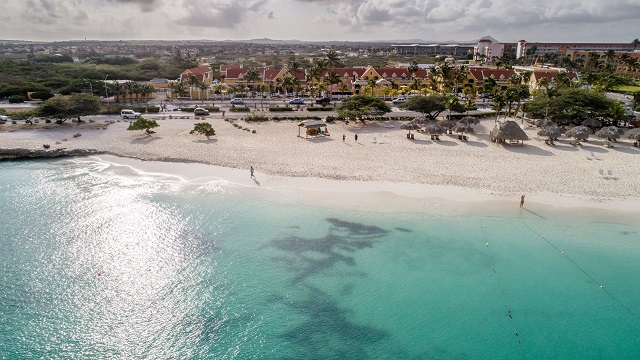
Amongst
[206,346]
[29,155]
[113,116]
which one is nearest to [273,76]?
[113,116]

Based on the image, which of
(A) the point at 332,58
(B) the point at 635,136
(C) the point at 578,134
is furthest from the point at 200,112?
(B) the point at 635,136

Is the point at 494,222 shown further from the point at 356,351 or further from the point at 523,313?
the point at 356,351

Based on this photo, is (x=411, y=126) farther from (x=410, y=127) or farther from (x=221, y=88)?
(x=221, y=88)

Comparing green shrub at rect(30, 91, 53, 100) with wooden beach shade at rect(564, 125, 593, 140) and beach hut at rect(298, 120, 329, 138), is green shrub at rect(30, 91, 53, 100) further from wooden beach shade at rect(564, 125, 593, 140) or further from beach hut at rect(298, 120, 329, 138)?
wooden beach shade at rect(564, 125, 593, 140)

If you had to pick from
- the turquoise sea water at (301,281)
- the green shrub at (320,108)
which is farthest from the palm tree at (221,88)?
the turquoise sea water at (301,281)

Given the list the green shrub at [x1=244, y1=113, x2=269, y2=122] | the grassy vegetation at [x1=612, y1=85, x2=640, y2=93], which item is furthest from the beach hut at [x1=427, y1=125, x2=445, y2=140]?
the grassy vegetation at [x1=612, y1=85, x2=640, y2=93]

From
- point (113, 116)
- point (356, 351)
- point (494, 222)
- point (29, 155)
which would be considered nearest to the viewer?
point (356, 351)
